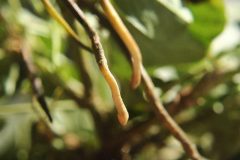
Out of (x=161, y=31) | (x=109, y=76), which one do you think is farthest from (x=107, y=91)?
(x=109, y=76)

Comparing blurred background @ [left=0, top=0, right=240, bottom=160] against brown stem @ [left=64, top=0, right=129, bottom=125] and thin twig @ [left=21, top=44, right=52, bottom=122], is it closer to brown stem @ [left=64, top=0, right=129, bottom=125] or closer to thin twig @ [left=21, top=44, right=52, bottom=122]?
thin twig @ [left=21, top=44, right=52, bottom=122]

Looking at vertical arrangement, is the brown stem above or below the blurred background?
above

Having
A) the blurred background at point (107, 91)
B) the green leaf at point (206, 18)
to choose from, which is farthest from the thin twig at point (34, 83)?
the green leaf at point (206, 18)

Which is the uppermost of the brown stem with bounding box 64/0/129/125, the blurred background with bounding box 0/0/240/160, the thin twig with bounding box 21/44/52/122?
the brown stem with bounding box 64/0/129/125

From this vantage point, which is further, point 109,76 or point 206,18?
point 206,18

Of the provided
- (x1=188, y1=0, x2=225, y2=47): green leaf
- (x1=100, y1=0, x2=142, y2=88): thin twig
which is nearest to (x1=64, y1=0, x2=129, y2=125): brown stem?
(x1=100, y1=0, x2=142, y2=88): thin twig

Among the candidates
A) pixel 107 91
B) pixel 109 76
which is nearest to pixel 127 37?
pixel 109 76

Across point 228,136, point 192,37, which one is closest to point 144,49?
point 192,37

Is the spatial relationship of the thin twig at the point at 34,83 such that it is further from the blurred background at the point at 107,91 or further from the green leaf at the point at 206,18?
the green leaf at the point at 206,18

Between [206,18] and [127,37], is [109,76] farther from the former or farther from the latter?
[206,18]
